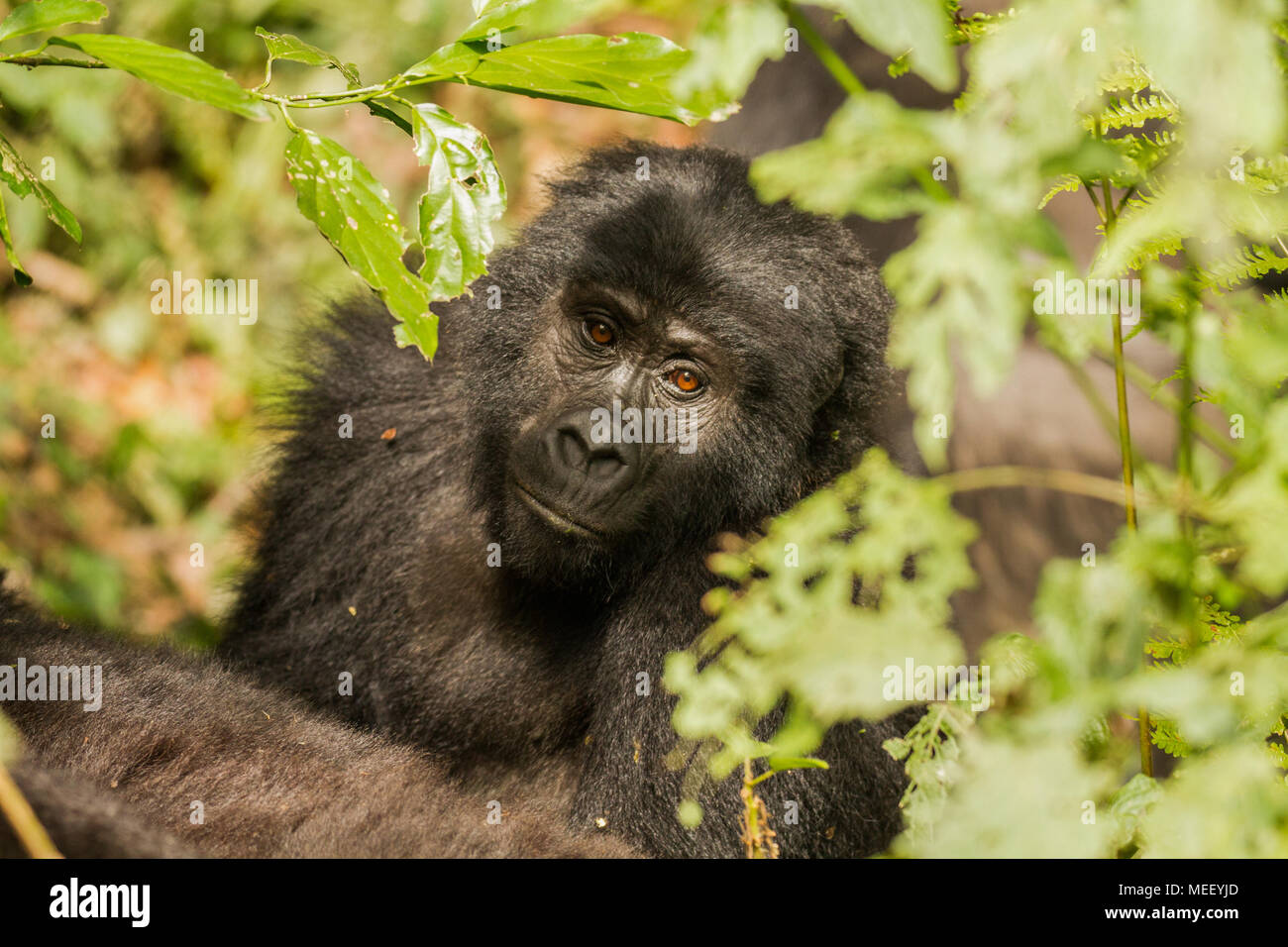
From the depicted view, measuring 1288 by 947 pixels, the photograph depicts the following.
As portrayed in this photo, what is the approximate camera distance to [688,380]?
135 inches

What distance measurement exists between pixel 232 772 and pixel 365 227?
1484mm

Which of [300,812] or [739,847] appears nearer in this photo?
[300,812]

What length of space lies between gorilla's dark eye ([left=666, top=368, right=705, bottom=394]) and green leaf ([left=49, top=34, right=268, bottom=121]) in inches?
64.7

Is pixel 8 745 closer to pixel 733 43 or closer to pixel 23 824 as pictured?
pixel 23 824

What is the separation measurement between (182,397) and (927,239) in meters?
6.53

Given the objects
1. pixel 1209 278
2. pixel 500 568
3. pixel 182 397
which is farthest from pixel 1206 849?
pixel 182 397

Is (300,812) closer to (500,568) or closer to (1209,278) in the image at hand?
(500,568)

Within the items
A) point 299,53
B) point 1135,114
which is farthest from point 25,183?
point 1135,114

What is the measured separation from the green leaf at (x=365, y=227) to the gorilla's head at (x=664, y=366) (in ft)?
3.12

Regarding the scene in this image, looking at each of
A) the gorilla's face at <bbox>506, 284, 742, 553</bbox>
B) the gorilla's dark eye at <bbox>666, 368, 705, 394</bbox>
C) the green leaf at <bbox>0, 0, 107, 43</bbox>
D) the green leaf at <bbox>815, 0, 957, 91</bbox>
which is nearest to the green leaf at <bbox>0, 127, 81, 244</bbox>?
the green leaf at <bbox>0, 0, 107, 43</bbox>

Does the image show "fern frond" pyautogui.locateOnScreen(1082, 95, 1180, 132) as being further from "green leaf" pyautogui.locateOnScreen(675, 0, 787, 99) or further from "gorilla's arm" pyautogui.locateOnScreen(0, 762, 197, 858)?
"gorilla's arm" pyautogui.locateOnScreen(0, 762, 197, 858)

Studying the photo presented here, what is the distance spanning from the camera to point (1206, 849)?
4.33ft

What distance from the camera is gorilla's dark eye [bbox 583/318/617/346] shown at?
3.46 meters

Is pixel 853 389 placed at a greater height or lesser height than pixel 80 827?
greater
